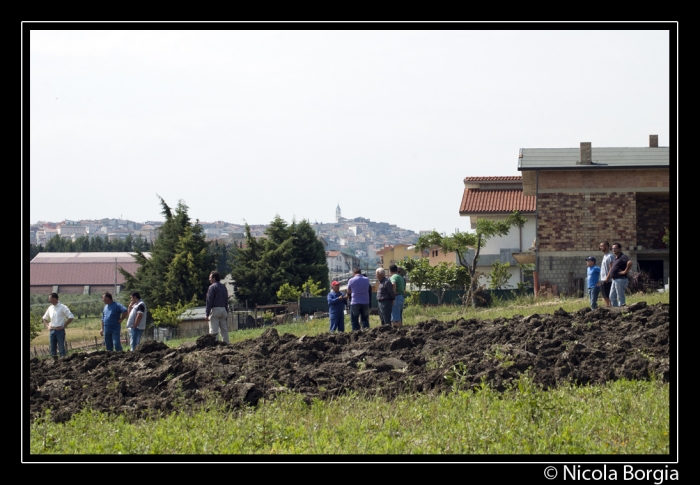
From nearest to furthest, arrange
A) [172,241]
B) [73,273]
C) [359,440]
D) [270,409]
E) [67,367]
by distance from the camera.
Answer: [359,440]
[270,409]
[67,367]
[172,241]
[73,273]

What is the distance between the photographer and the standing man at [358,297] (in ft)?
57.3

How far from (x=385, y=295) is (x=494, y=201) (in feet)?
120

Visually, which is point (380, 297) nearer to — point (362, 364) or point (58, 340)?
point (362, 364)

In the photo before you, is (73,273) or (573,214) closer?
(573,214)

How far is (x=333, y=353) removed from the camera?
542 inches

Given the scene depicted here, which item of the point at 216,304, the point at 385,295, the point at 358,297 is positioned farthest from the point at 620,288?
the point at 216,304

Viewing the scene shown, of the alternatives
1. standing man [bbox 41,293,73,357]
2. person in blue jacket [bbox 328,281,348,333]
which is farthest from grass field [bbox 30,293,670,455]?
person in blue jacket [bbox 328,281,348,333]

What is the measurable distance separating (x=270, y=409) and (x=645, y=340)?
5.84 m

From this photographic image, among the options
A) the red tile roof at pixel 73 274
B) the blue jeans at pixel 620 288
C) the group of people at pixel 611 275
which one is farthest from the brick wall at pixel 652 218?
the red tile roof at pixel 73 274

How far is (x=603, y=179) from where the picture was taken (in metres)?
32.8

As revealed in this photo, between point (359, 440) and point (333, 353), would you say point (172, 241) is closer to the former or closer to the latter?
point (333, 353)

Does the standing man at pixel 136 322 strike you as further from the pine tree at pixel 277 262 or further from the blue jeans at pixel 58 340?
the pine tree at pixel 277 262
